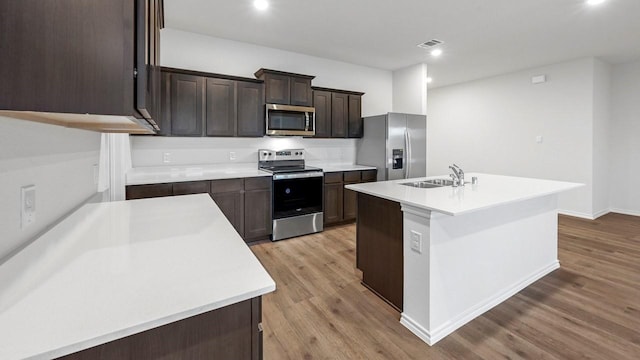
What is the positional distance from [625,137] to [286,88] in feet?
19.2

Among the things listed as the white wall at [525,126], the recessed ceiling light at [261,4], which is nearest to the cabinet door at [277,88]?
the recessed ceiling light at [261,4]

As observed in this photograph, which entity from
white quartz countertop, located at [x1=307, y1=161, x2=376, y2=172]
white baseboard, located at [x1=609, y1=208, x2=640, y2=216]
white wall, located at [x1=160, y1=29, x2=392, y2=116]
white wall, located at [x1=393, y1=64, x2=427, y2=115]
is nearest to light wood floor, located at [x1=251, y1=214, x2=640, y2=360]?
white quartz countertop, located at [x1=307, y1=161, x2=376, y2=172]

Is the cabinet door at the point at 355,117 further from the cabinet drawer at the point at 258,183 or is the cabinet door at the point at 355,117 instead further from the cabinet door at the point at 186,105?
the cabinet door at the point at 186,105

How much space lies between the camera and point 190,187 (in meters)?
3.20

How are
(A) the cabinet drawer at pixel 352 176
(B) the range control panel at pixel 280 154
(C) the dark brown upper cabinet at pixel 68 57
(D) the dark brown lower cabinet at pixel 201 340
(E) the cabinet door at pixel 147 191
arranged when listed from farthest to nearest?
1. (A) the cabinet drawer at pixel 352 176
2. (B) the range control panel at pixel 280 154
3. (E) the cabinet door at pixel 147 191
4. (D) the dark brown lower cabinet at pixel 201 340
5. (C) the dark brown upper cabinet at pixel 68 57

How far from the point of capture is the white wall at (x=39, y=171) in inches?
34.5

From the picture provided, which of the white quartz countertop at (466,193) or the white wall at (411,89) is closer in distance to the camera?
the white quartz countertop at (466,193)

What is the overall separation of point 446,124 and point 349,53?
11.8ft

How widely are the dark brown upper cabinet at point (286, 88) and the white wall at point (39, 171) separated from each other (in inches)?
99.0

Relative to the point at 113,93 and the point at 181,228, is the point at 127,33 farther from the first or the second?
the point at 181,228

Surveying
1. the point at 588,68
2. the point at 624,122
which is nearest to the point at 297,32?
the point at 588,68

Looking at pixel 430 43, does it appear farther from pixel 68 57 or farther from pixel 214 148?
pixel 68 57

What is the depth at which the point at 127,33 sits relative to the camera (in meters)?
0.68

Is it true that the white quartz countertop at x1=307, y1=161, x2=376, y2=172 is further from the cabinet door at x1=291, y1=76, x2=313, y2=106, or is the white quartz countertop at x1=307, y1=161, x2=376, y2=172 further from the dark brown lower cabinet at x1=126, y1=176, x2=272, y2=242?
the dark brown lower cabinet at x1=126, y1=176, x2=272, y2=242
